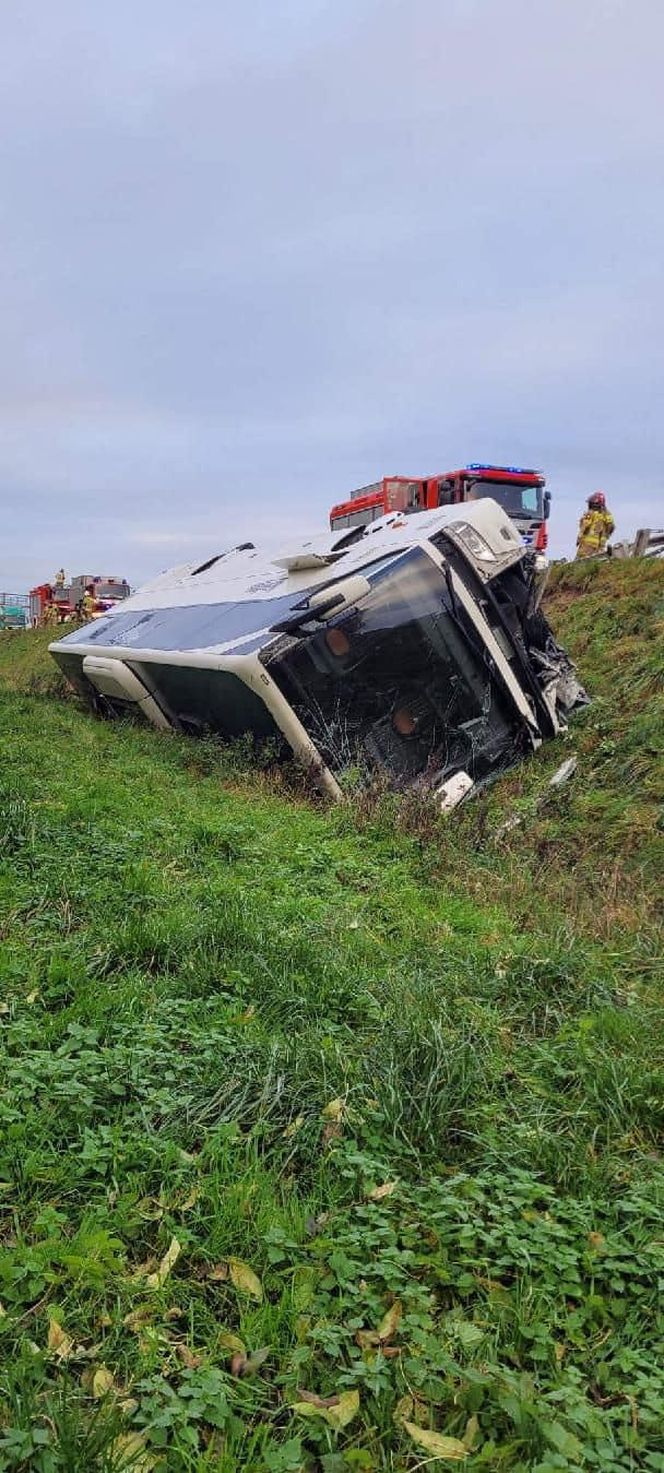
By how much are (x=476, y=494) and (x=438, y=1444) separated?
15569 mm

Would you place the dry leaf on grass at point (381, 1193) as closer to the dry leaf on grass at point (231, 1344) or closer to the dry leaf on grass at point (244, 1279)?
the dry leaf on grass at point (244, 1279)

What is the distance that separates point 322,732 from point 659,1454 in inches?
179

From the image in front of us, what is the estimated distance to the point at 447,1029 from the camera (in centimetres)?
268

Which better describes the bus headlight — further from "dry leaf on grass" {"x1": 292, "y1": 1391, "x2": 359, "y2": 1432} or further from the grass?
"dry leaf on grass" {"x1": 292, "y1": 1391, "x2": 359, "y2": 1432}

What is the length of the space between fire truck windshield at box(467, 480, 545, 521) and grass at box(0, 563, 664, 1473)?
12.8 meters

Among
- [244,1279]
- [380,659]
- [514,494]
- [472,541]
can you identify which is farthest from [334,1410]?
[514,494]

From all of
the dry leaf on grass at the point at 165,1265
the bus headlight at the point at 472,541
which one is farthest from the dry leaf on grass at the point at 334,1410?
the bus headlight at the point at 472,541

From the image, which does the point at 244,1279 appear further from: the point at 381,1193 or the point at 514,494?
the point at 514,494

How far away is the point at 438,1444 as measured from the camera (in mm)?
1429

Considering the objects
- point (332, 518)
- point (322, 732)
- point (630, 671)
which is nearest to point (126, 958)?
point (322, 732)

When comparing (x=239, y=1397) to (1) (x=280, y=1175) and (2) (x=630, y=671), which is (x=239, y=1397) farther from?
(2) (x=630, y=671)

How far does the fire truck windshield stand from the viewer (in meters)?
15.8

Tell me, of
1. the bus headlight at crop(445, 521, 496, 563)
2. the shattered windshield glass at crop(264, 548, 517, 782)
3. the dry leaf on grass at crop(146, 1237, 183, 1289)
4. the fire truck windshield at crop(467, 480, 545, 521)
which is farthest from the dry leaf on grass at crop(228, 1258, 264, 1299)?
the fire truck windshield at crop(467, 480, 545, 521)

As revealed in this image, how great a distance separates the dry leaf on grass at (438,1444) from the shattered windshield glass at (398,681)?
4430 millimetres
